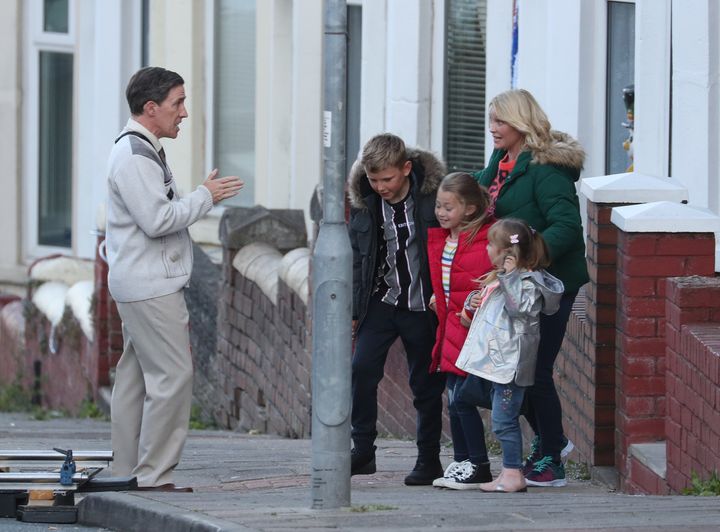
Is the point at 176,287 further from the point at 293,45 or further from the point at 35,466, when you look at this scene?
the point at 293,45

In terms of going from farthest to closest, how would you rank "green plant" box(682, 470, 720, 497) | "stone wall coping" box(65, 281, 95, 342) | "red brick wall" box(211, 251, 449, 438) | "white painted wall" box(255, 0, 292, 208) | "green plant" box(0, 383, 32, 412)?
"green plant" box(0, 383, 32, 412) → "stone wall coping" box(65, 281, 95, 342) → "white painted wall" box(255, 0, 292, 208) → "red brick wall" box(211, 251, 449, 438) → "green plant" box(682, 470, 720, 497)

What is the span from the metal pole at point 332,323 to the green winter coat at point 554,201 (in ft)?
3.85

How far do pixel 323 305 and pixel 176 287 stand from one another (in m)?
1.13

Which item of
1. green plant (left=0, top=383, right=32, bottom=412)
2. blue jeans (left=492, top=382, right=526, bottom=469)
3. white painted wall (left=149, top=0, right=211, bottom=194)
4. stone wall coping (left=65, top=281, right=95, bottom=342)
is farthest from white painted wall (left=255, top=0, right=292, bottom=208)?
blue jeans (left=492, top=382, right=526, bottom=469)

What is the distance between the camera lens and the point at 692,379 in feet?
25.3

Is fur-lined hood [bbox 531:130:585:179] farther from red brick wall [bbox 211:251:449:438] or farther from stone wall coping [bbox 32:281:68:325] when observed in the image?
stone wall coping [bbox 32:281:68:325]

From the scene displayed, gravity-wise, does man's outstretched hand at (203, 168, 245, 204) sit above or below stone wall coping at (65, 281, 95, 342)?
above

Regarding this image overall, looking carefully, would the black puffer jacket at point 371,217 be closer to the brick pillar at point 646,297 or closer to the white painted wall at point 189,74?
the brick pillar at point 646,297

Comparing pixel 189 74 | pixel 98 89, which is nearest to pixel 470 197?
pixel 189 74

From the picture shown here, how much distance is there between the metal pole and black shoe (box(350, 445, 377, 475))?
1345 millimetres

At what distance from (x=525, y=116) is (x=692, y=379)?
1.27 meters

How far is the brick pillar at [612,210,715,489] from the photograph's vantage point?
8141 millimetres

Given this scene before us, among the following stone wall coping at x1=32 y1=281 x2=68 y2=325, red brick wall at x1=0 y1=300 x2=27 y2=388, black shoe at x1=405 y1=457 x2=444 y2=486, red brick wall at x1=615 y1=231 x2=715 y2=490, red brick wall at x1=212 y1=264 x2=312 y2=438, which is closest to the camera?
red brick wall at x1=615 y1=231 x2=715 y2=490

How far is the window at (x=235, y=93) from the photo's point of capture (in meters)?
17.0
